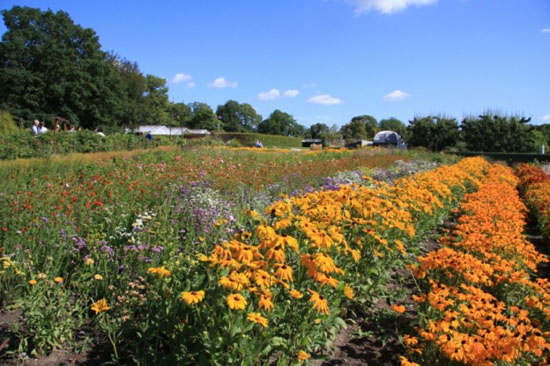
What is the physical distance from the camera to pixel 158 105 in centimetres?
6750

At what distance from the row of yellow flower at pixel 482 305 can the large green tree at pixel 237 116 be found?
109689 mm

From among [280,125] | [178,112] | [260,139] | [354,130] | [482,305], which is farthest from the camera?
[280,125]

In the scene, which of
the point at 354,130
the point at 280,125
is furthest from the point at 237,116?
the point at 354,130

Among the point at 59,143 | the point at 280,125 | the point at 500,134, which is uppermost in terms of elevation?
the point at 280,125

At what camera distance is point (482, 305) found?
8.95 feet

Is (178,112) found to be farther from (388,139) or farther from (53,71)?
(388,139)

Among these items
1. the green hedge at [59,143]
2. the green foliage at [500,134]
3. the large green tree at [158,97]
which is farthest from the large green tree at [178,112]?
the green hedge at [59,143]

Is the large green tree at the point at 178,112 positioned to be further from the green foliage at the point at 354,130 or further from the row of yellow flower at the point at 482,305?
the row of yellow flower at the point at 482,305

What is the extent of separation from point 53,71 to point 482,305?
42519mm

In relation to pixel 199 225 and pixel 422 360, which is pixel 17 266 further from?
pixel 422 360

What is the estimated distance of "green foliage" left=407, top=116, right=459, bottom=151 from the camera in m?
33.1

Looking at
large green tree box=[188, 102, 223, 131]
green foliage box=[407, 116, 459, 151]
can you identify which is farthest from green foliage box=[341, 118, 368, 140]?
green foliage box=[407, 116, 459, 151]

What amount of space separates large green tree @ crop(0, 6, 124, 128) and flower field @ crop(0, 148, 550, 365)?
35.9m

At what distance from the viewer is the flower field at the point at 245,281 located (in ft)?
7.23
